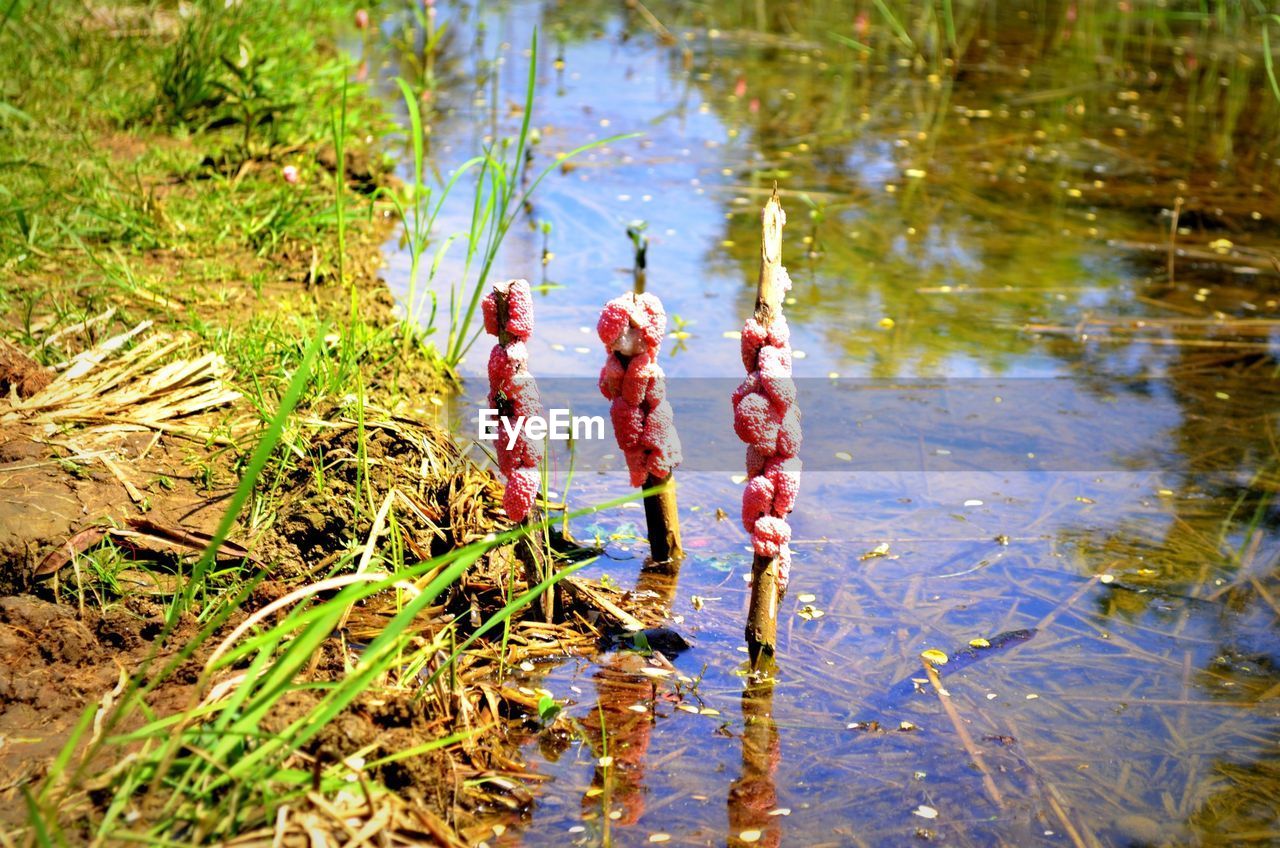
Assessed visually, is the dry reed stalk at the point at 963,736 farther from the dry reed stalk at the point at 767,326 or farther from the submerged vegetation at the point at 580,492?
the dry reed stalk at the point at 767,326

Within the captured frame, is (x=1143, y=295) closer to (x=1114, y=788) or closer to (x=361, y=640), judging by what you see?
(x=1114, y=788)

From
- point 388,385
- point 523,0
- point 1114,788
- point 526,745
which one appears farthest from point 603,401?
point 523,0

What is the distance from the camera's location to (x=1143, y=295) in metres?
5.90

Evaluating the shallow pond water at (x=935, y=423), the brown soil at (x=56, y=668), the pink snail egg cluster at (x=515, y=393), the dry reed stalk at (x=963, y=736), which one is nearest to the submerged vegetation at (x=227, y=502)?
the brown soil at (x=56, y=668)

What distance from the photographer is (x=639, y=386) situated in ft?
10.1

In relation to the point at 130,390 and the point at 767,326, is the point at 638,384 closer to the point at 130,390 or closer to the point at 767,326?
the point at 767,326

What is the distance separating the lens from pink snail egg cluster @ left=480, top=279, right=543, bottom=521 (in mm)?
2906

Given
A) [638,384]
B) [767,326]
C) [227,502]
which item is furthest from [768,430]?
[227,502]

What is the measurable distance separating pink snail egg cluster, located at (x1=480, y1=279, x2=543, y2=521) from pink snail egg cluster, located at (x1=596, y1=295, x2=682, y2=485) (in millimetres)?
187

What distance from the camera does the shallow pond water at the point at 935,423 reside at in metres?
2.85

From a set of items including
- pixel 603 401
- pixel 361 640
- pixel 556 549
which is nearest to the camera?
pixel 361 640

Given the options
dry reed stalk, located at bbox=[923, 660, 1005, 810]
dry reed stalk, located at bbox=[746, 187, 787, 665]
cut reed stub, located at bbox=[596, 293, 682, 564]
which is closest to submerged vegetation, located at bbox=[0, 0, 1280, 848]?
dry reed stalk, located at bbox=[923, 660, 1005, 810]

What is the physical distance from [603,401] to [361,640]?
1.75m

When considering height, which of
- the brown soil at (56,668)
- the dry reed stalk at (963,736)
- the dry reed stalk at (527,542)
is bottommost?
the dry reed stalk at (963,736)
